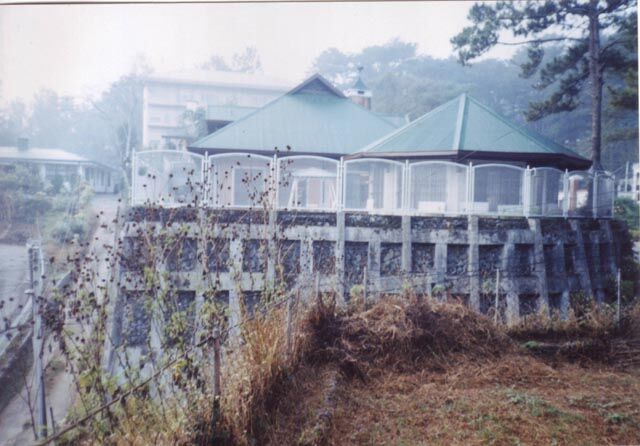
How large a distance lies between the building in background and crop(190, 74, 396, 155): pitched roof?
A: 690 mm

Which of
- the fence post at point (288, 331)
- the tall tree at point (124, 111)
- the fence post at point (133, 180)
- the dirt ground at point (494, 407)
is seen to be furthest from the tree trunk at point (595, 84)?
the fence post at point (133, 180)

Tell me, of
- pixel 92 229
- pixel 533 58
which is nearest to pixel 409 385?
pixel 92 229

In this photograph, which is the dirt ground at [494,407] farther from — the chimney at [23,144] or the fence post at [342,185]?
the chimney at [23,144]

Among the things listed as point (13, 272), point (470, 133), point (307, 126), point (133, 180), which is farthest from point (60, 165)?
point (470, 133)

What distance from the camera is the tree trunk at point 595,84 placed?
111 inches

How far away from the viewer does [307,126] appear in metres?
3.70

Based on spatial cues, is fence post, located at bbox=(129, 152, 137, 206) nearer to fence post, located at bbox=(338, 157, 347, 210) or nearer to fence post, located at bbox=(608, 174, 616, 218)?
fence post, located at bbox=(338, 157, 347, 210)

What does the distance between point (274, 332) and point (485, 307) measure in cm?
179

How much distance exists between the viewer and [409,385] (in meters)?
2.74

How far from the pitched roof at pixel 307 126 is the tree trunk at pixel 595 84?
4.68ft

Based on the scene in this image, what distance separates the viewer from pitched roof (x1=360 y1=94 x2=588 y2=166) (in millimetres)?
3178

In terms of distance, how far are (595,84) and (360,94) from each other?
162cm

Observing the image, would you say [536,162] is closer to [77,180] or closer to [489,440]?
[489,440]

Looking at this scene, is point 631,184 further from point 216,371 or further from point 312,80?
point 216,371
